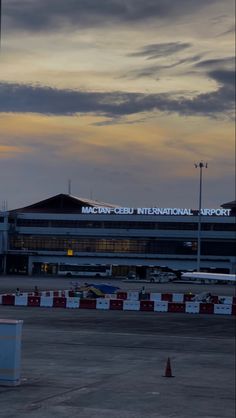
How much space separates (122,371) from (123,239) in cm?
12018

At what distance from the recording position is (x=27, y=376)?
22797 millimetres

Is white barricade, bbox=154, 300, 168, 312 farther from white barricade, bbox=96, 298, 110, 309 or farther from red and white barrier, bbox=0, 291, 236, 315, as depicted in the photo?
white barricade, bbox=96, 298, 110, 309

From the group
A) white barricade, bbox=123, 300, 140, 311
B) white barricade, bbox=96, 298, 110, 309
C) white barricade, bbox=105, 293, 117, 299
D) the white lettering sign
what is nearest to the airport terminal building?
the white lettering sign

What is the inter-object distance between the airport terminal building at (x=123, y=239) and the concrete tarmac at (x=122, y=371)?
9734cm

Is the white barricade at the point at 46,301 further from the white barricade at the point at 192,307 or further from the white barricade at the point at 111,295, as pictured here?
the white barricade at the point at 111,295

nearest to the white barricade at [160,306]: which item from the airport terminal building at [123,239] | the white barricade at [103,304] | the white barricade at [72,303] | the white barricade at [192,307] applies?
the white barricade at [192,307]

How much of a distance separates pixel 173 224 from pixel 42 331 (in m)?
108

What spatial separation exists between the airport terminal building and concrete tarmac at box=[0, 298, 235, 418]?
97.3m

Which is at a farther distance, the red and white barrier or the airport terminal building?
the airport terminal building

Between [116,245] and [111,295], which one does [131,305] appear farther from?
[116,245]

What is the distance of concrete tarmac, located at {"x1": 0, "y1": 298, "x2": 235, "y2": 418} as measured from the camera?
1838 cm

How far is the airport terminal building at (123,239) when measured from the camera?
141 m

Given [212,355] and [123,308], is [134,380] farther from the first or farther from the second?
[123,308]

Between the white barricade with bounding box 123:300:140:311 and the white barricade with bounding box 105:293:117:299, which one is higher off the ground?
the white barricade with bounding box 105:293:117:299
